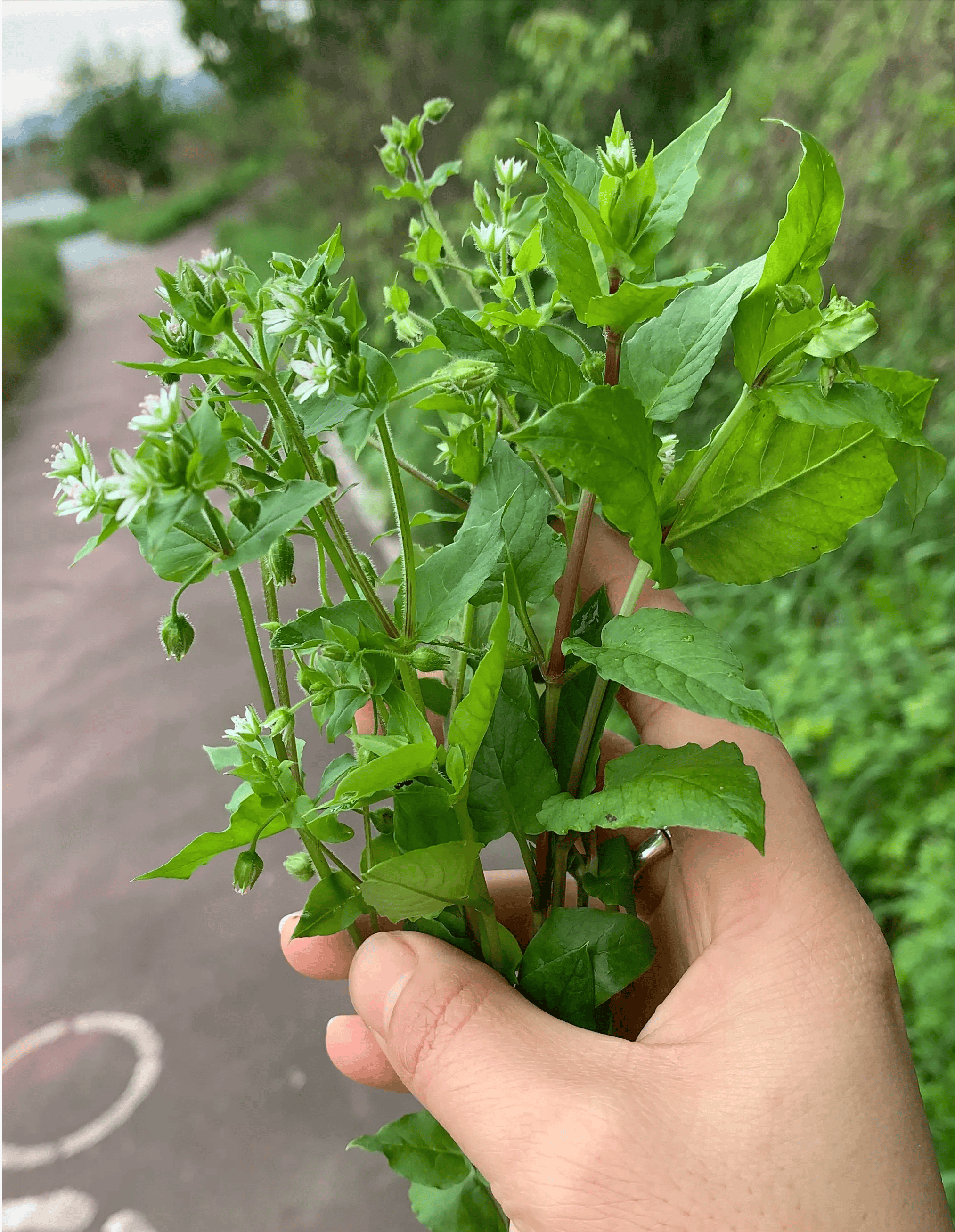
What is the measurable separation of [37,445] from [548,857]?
3745 millimetres

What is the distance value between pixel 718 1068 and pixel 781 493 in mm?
263

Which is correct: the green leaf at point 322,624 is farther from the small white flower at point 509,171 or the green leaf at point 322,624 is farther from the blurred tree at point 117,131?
the blurred tree at point 117,131

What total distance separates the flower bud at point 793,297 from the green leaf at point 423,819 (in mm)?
241

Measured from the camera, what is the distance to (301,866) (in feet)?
1.43

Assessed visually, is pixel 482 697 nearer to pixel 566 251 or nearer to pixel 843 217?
pixel 566 251

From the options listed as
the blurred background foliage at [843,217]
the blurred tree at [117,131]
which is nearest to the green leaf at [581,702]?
the blurred background foliage at [843,217]

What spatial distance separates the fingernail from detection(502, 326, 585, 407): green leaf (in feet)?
0.95

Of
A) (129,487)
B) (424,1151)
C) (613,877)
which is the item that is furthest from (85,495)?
(424,1151)

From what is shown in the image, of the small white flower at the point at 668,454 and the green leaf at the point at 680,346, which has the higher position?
the green leaf at the point at 680,346

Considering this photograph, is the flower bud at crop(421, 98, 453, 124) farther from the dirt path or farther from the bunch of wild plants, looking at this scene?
the dirt path

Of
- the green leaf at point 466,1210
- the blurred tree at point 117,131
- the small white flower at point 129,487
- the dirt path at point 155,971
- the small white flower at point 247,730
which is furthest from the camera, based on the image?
the blurred tree at point 117,131

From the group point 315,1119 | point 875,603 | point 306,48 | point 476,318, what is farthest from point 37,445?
point 476,318

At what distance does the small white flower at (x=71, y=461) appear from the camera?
12.3 inches

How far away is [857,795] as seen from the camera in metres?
1.07
